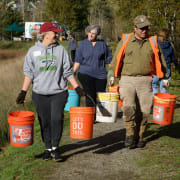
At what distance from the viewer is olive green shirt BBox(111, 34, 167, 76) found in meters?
5.62

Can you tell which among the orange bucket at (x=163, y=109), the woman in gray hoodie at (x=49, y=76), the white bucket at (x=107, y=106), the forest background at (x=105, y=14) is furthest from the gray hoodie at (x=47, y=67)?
the forest background at (x=105, y=14)

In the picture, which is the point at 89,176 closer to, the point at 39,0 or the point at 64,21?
the point at 64,21

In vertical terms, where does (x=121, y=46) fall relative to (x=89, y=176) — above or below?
above

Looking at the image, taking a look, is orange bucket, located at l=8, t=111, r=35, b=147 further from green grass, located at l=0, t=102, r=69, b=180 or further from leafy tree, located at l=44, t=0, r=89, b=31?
leafy tree, located at l=44, t=0, r=89, b=31

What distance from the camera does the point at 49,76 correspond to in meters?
5.07

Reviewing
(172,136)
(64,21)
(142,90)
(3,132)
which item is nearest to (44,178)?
(142,90)

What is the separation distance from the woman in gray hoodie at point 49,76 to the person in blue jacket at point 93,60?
78.3 inches

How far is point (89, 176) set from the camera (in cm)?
486

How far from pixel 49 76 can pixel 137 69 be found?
1.39 meters

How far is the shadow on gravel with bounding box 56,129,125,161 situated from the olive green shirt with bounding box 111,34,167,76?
51.0 inches

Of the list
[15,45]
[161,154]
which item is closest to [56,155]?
[161,154]

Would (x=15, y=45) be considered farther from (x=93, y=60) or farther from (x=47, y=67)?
(x=47, y=67)

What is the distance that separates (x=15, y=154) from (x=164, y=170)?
249 cm

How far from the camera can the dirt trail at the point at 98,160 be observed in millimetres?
4914
